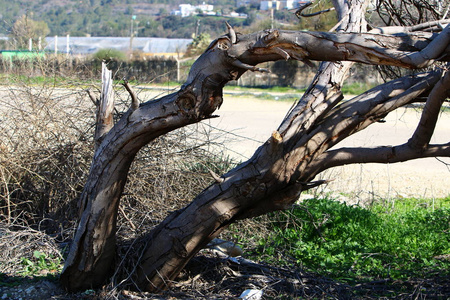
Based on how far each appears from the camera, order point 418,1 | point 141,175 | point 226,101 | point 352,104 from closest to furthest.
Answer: point 352,104 < point 141,175 < point 418,1 < point 226,101

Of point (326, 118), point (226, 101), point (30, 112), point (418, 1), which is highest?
point (418, 1)

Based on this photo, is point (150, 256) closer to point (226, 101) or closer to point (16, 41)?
point (16, 41)

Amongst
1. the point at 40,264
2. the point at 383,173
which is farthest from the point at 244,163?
the point at 383,173

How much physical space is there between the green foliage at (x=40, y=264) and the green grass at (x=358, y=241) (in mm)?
2060

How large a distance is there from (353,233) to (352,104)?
8.51 ft

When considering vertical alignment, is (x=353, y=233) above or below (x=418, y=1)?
below

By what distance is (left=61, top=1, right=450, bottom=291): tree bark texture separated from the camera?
335cm

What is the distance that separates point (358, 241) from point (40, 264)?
3476 millimetres

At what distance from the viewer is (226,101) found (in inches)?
887

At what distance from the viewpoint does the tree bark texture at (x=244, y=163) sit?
132 inches

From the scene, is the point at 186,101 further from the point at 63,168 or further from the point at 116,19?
the point at 116,19

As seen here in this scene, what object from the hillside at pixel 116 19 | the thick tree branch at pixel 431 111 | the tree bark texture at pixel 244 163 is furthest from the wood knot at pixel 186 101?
the hillside at pixel 116 19

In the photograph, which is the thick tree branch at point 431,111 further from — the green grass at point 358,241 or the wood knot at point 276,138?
the green grass at point 358,241

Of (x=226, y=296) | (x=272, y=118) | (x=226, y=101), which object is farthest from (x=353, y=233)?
(x=226, y=101)
